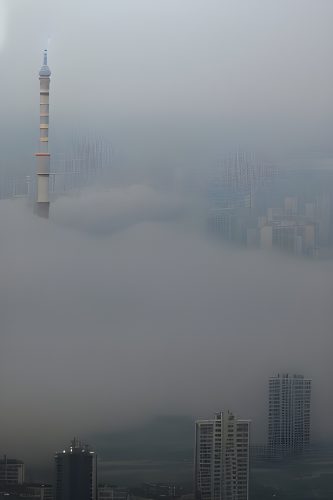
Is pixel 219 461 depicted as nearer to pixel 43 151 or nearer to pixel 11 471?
pixel 11 471

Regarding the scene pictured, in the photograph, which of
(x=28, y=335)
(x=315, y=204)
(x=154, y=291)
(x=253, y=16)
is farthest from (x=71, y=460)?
(x=253, y=16)

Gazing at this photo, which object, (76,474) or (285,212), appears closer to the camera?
(76,474)

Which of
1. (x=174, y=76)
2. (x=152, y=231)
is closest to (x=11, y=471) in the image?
(x=152, y=231)

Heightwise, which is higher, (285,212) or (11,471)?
(285,212)

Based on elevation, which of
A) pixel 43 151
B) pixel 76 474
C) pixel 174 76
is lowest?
pixel 76 474

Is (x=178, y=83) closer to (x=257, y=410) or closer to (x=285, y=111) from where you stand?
(x=285, y=111)

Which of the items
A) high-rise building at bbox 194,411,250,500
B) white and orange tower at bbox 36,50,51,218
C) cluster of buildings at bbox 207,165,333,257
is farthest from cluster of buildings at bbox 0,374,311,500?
white and orange tower at bbox 36,50,51,218

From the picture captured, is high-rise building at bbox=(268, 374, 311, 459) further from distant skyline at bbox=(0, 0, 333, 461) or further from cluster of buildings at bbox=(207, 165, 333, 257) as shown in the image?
cluster of buildings at bbox=(207, 165, 333, 257)
